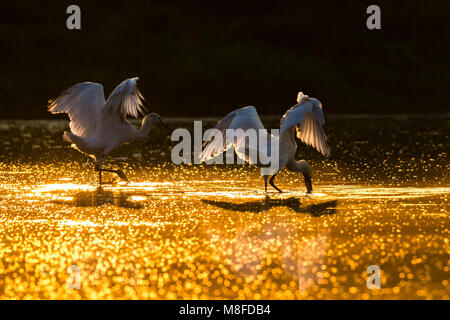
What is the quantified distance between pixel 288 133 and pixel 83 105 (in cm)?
457

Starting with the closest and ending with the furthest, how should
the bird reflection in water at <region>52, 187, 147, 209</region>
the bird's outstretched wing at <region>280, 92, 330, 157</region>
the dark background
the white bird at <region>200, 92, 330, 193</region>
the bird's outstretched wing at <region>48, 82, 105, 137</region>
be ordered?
the bird reflection in water at <region>52, 187, 147, 209</region>, the bird's outstretched wing at <region>280, 92, 330, 157</region>, the white bird at <region>200, 92, 330, 193</region>, the bird's outstretched wing at <region>48, 82, 105, 137</region>, the dark background

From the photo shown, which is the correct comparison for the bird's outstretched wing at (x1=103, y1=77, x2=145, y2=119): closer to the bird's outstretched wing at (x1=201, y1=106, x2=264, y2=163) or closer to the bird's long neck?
the bird's long neck

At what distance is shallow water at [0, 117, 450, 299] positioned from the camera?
943 centimetres

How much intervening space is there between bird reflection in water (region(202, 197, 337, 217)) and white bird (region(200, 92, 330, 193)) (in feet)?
3.44

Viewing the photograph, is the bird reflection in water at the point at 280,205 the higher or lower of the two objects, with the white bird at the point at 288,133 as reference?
lower

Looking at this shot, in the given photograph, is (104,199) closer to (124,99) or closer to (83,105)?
(124,99)

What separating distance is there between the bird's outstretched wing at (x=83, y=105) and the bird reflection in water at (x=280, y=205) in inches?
178

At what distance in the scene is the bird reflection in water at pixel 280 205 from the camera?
13.8 metres

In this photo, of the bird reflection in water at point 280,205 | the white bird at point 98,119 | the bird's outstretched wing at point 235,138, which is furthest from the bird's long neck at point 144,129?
the bird reflection in water at point 280,205

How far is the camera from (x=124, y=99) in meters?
17.4

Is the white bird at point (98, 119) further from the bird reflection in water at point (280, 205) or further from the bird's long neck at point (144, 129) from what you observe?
Result: the bird reflection in water at point (280, 205)

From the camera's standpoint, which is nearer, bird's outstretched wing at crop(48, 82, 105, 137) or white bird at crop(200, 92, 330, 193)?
white bird at crop(200, 92, 330, 193)

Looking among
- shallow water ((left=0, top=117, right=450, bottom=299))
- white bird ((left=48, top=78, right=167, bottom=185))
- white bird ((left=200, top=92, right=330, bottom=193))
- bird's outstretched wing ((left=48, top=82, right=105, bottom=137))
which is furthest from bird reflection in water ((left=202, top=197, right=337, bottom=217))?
bird's outstretched wing ((left=48, top=82, right=105, bottom=137))
